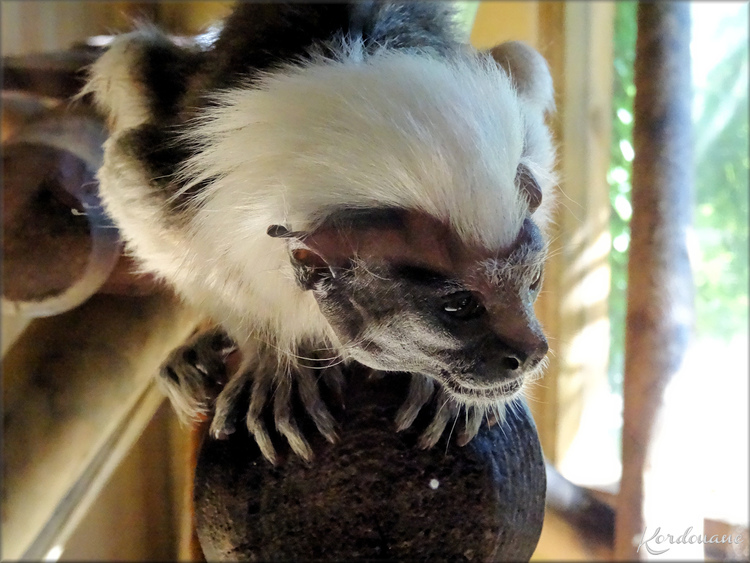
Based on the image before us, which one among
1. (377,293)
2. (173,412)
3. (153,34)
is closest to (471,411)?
(377,293)

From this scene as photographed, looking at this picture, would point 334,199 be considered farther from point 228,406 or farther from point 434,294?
point 228,406

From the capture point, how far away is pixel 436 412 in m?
0.53

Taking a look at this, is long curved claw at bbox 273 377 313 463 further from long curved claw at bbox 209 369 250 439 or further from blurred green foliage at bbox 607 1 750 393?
blurred green foliage at bbox 607 1 750 393

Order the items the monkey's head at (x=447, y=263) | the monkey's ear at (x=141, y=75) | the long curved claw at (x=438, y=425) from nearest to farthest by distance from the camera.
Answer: the monkey's head at (x=447, y=263), the long curved claw at (x=438, y=425), the monkey's ear at (x=141, y=75)

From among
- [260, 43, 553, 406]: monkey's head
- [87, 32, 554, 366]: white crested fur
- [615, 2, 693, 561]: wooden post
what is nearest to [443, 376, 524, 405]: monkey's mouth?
[260, 43, 553, 406]: monkey's head

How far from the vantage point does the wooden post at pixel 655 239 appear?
2.90 ft

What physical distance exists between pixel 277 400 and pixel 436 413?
0.55 ft

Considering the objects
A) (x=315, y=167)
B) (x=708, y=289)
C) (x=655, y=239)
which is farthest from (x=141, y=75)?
(x=708, y=289)

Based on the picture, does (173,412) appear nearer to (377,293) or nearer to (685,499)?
(377,293)

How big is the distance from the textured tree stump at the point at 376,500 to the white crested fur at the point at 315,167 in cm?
12

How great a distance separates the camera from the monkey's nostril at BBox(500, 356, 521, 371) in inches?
17.4

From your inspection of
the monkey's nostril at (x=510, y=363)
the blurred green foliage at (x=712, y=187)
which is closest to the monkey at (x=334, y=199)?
the monkey's nostril at (x=510, y=363)

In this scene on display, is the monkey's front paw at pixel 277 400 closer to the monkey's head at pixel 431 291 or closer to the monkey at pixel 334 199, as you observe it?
the monkey at pixel 334 199

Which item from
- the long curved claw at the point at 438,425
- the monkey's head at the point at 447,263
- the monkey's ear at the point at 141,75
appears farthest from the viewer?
the monkey's ear at the point at 141,75
